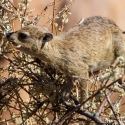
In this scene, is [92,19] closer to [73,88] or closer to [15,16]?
[73,88]

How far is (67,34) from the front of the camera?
2561 mm

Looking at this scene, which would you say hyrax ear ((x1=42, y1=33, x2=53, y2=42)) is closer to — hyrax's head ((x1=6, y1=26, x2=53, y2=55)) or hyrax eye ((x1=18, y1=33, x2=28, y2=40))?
hyrax's head ((x1=6, y1=26, x2=53, y2=55))

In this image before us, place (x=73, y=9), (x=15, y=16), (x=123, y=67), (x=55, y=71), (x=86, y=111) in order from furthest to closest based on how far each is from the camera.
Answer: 1. (x=73, y=9)
2. (x=55, y=71)
3. (x=15, y=16)
4. (x=86, y=111)
5. (x=123, y=67)

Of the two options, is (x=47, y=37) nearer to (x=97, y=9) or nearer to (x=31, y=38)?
(x=31, y=38)

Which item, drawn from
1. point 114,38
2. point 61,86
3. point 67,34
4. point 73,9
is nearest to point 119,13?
point 73,9

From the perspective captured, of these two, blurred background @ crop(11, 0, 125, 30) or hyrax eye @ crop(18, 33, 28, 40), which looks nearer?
hyrax eye @ crop(18, 33, 28, 40)

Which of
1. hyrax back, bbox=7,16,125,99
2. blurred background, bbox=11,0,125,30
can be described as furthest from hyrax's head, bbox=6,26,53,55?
blurred background, bbox=11,0,125,30

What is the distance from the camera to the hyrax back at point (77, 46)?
7.43 ft

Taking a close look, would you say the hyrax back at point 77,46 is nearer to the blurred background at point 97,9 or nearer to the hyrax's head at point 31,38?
the hyrax's head at point 31,38

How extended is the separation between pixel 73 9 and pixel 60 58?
4.66 ft

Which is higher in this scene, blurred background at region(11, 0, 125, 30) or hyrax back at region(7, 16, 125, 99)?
blurred background at region(11, 0, 125, 30)

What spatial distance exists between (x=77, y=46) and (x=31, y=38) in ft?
1.29

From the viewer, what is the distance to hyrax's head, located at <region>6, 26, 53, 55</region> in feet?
7.25

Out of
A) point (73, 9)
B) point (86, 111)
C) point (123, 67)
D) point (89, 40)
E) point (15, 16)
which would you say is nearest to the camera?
point (123, 67)
